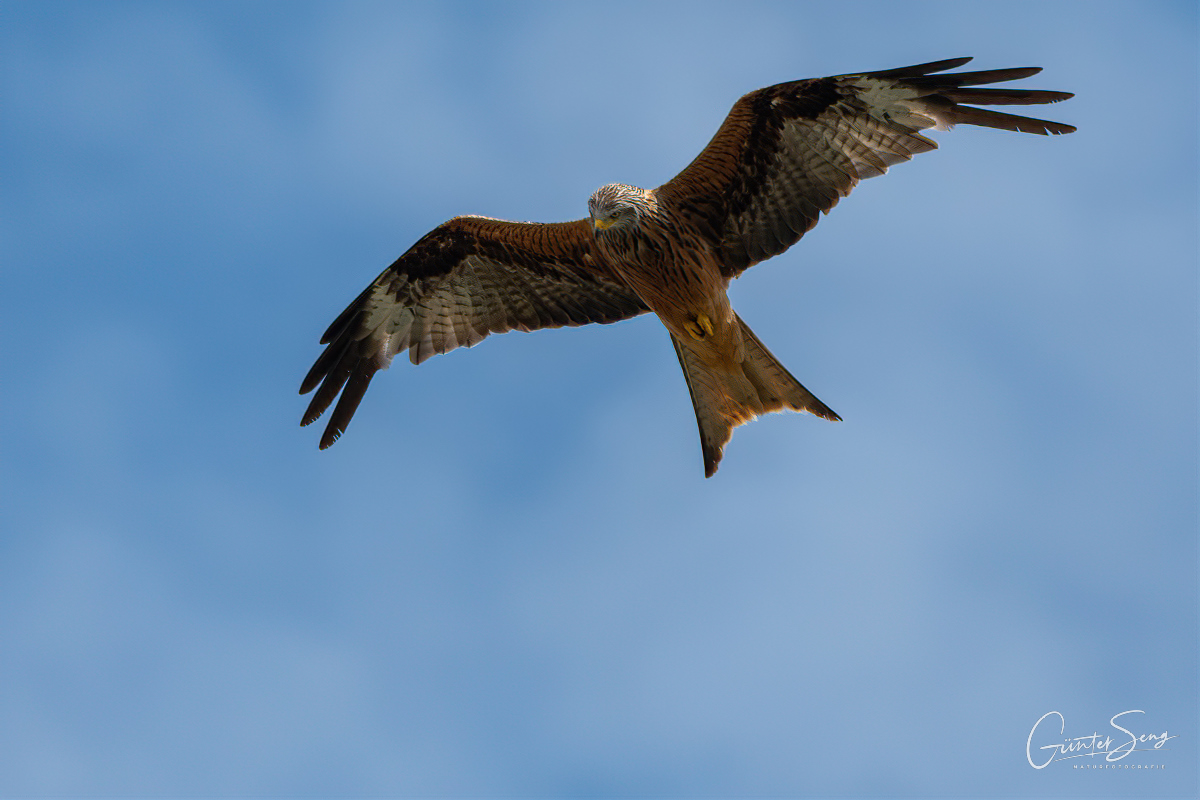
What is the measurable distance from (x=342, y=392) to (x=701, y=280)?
3507mm

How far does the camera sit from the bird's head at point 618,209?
8.38m

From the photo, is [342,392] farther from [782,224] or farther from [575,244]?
[782,224]

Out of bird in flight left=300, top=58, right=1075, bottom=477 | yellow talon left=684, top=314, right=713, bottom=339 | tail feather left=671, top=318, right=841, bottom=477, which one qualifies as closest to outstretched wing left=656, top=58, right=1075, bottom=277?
bird in flight left=300, top=58, right=1075, bottom=477

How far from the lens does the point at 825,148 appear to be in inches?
335

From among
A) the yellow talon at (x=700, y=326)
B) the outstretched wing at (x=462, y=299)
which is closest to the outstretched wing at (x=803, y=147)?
the yellow talon at (x=700, y=326)

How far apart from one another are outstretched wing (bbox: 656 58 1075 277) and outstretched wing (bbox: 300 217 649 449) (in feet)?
3.77

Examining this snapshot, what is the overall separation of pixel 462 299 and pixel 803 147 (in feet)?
11.3

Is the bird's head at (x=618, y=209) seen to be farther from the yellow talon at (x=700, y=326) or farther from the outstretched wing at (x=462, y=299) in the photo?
the yellow talon at (x=700, y=326)

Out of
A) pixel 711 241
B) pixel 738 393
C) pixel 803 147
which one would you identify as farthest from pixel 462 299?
pixel 803 147

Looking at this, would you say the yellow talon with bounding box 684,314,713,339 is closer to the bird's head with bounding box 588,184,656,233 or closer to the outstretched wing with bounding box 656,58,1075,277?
the outstretched wing with bounding box 656,58,1075,277

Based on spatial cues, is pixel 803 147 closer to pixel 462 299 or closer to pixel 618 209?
pixel 618 209

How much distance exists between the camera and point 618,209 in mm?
8359

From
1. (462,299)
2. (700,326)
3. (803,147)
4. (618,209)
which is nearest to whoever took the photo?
(618,209)

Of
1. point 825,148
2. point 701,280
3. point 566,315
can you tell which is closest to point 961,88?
point 825,148
